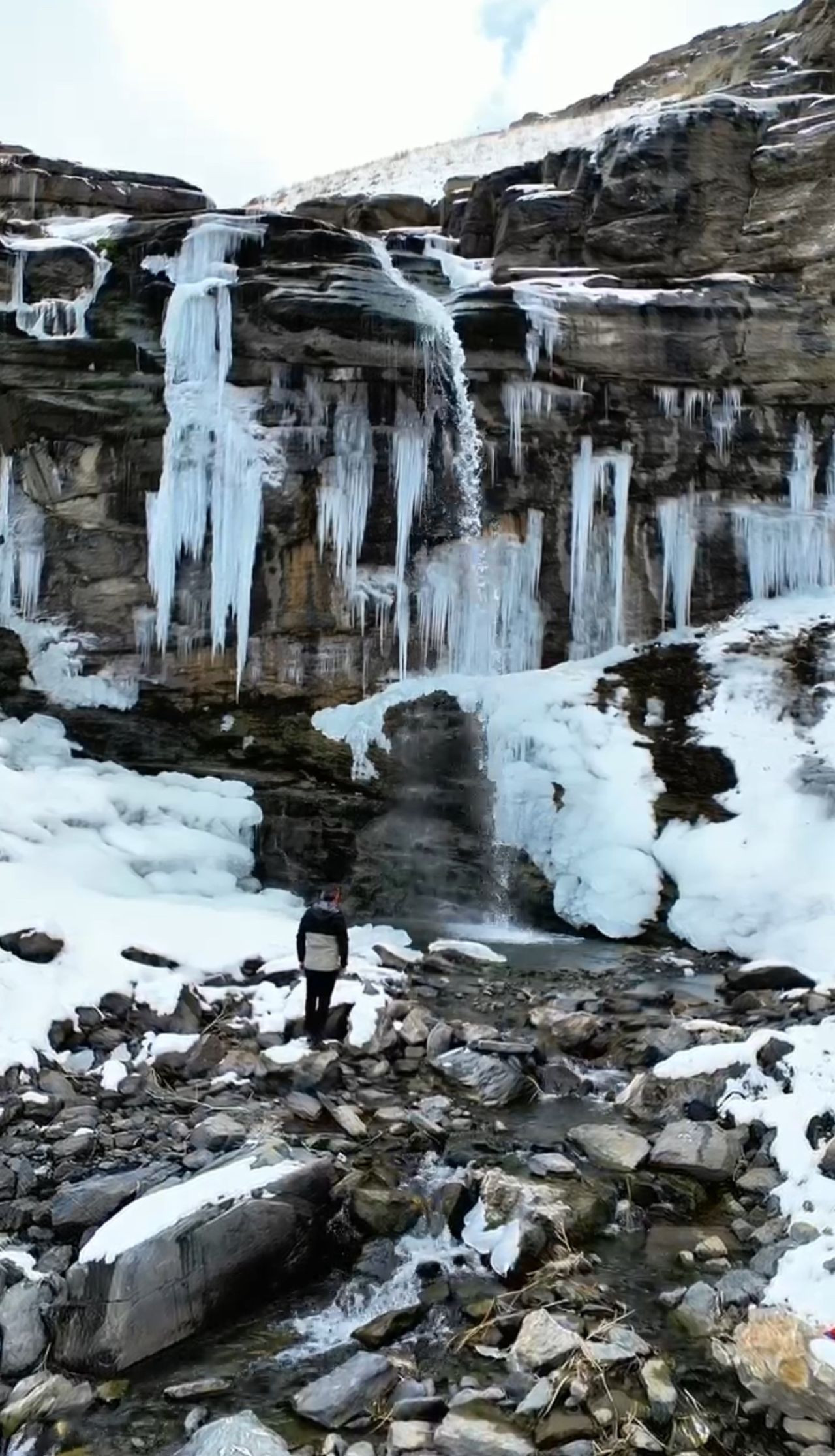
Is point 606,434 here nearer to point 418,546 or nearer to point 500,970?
point 418,546

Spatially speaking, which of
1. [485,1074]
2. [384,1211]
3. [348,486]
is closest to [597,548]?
[348,486]

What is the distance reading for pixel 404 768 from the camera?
14.9m

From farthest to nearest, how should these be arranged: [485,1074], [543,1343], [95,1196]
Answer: [485,1074]
[95,1196]
[543,1343]

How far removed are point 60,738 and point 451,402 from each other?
7.73 m

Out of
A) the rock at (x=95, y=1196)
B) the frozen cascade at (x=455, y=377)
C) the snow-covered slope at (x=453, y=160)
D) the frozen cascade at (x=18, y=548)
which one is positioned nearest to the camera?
the rock at (x=95, y=1196)

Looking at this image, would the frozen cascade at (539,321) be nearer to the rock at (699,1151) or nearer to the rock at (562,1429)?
the rock at (699,1151)

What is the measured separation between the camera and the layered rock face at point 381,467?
14.9 meters

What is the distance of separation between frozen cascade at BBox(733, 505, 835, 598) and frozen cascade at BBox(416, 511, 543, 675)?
353 cm

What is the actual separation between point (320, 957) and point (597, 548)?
10.1m

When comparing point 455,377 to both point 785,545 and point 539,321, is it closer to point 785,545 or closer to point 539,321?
point 539,321

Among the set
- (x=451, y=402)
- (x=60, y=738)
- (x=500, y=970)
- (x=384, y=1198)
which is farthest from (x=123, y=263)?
(x=384, y=1198)

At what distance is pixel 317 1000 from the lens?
8.20 meters

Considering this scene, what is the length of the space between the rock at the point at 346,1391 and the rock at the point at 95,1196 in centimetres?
160

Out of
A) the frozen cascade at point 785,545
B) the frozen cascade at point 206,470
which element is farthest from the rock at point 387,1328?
the frozen cascade at point 785,545
